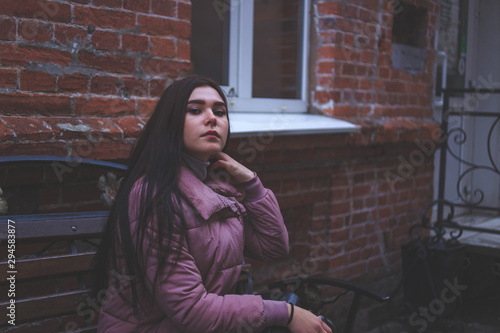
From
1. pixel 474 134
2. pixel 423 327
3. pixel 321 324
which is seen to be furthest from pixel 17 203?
pixel 474 134

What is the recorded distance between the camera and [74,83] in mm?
2221

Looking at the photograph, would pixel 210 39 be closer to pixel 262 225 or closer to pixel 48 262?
pixel 262 225

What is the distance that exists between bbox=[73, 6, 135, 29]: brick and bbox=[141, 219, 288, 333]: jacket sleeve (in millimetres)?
1161

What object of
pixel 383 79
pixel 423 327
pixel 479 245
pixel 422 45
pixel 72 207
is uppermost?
pixel 422 45

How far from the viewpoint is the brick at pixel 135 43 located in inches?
94.2

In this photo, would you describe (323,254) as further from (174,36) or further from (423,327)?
(174,36)

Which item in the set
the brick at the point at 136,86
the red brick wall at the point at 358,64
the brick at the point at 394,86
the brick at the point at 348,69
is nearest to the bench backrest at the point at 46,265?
the brick at the point at 136,86

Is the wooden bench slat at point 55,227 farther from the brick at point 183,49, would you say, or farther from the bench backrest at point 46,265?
the brick at point 183,49

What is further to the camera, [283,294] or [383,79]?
[383,79]

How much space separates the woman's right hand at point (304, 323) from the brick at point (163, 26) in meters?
1.46

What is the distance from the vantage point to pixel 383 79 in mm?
4078

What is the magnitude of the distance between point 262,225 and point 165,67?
1.02m

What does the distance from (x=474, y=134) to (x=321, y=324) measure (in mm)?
5122

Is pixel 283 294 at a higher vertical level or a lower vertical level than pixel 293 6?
lower
